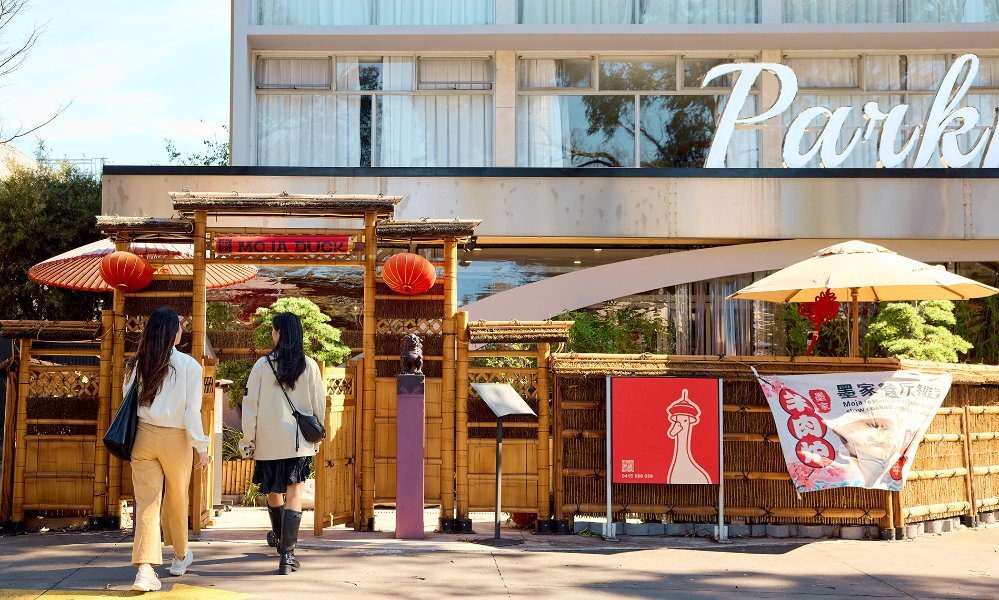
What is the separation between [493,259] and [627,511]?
30.7 ft

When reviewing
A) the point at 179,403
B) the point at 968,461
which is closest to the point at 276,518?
the point at 179,403

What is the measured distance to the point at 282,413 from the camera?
7660mm

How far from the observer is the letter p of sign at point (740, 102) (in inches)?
698

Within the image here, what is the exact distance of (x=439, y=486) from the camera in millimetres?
9984

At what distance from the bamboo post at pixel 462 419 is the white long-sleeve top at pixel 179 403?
318 cm

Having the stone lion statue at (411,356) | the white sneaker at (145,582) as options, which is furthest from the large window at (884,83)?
the white sneaker at (145,582)

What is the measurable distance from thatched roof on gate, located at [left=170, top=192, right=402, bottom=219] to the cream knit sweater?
205cm

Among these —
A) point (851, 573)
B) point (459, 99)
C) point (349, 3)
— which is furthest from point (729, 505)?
point (349, 3)

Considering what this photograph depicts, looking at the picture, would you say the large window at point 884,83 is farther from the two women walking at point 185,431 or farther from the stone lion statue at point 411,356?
the two women walking at point 185,431

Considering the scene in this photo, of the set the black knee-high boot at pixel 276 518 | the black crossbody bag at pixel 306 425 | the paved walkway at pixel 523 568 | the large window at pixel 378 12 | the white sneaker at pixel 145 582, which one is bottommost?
the paved walkway at pixel 523 568

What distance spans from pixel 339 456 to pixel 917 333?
809 centimetres

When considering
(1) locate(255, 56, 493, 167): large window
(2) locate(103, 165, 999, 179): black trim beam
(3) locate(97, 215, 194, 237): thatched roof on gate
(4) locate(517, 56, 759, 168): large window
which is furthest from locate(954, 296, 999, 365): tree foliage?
(3) locate(97, 215, 194, 237): thatched roof on gate

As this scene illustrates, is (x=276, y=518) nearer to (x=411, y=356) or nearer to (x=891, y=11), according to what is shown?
(x=411, y=356)

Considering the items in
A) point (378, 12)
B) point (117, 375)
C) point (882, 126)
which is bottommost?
point (117, 375)
